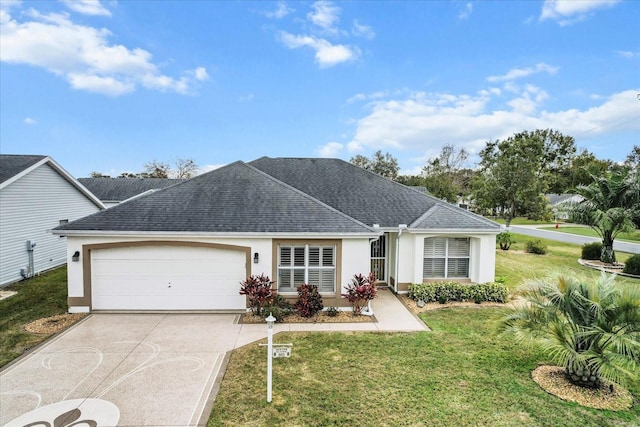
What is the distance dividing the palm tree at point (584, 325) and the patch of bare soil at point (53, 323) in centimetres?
1199

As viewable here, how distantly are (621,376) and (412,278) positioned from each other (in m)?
7.87

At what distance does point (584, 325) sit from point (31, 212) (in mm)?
21864

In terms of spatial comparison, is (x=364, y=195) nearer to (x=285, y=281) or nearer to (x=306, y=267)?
(x=306, y=267)

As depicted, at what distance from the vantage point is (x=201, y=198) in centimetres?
1257

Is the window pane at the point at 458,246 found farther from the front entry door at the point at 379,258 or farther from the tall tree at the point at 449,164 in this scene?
the tall tree at the point at 449,164

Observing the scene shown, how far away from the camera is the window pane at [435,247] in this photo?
44.3 ft

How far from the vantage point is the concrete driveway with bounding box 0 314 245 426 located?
19.1 feet

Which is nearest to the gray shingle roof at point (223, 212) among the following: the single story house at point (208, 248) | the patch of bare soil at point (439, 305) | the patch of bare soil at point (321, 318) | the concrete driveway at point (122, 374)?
the single story house at point (208, 248)

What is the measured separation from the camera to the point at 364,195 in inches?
636

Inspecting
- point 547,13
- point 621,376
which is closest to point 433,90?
point 547,13

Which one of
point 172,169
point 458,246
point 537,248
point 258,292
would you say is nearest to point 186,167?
point 172,169

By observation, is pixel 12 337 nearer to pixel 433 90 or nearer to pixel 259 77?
pixel 259 77

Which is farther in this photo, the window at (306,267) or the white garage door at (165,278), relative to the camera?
the window at (306,267)

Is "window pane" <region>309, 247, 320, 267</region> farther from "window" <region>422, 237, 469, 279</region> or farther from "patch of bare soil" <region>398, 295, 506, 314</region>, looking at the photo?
"window" <region>422, 237, 469, 279</region>
